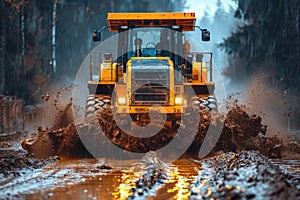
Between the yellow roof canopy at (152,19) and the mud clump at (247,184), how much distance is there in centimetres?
591

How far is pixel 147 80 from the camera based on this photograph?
11.9 meters

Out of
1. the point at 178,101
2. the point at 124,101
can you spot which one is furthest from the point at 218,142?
the point at 124,101

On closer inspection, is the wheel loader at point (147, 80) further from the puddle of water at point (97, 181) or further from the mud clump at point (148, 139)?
the puddle of water at point (97, 181)

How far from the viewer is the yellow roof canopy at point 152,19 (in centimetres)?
1330

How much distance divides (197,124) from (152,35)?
3.02 m

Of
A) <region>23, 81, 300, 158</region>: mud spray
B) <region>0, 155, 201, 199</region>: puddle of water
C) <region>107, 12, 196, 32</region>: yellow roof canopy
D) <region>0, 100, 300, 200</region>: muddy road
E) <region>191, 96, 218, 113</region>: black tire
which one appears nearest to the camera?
<region>0, 100, 300, 200</region>: muddy road

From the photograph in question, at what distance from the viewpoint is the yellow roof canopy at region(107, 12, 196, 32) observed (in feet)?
43.6

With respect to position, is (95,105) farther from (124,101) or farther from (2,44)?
(2,44)

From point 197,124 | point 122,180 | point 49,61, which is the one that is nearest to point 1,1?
point 49,61

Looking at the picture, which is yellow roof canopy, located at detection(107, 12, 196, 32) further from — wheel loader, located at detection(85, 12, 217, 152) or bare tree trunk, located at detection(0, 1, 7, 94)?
bare tree trunk, located at detection(0, 1, 7, 94)

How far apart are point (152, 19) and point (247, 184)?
809 centimetres

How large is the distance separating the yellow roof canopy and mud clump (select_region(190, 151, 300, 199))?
19.4 feet

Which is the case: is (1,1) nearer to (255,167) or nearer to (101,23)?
(101,23)

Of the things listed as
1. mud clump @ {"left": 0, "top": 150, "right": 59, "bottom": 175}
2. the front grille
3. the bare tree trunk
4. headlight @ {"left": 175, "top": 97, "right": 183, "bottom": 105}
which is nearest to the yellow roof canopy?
the front grille
